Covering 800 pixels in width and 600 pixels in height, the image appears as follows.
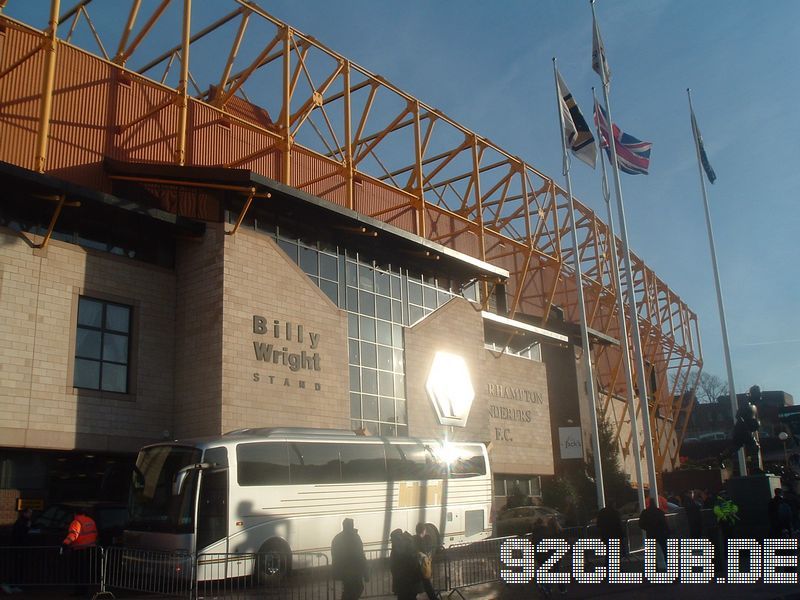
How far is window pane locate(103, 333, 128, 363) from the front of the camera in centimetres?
2108

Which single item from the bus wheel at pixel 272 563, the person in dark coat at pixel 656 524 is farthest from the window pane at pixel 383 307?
the person in dark coat at pixel 656 524

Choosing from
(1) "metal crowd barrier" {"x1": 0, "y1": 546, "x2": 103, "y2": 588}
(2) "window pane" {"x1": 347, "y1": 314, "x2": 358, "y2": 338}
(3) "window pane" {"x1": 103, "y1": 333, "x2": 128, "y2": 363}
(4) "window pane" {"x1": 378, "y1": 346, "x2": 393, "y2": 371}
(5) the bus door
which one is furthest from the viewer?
(4) "window pane" {"x1": 378, "y1": 346, "x2": 393, "y2": 371}

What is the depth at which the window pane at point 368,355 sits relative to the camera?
88.0 feet

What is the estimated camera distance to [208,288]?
73.2 ft

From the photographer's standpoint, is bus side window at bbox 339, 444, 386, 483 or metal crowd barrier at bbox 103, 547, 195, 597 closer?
metal crowd barrier at bbox 103, 547, 195, 597

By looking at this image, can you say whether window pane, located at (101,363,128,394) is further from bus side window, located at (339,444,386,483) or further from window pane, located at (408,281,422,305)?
window pane, located at (408,281,422,305)

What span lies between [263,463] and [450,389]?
48.0 feet

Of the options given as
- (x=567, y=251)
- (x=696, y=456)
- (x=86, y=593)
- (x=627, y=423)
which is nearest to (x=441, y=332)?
(x=86, y=593)

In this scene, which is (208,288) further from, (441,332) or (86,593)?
(441,332)

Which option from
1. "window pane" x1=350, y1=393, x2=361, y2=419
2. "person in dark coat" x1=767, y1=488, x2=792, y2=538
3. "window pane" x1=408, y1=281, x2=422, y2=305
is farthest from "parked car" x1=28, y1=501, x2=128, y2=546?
"person in dark coat" x1=767, y1=488, x2=792, y2=538

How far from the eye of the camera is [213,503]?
51.1 feet

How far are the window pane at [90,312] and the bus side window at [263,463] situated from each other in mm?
7064

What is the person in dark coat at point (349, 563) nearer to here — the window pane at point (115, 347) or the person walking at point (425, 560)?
the person walking at point (425, 560)

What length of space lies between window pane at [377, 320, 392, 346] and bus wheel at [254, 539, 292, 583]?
12.1 m
